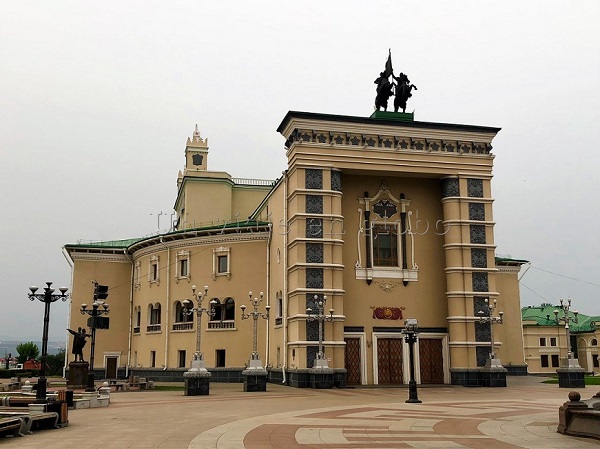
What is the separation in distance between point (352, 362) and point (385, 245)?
22.4 ft

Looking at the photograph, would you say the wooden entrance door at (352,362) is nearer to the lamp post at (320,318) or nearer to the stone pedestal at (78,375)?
the lamp post at (320,318)

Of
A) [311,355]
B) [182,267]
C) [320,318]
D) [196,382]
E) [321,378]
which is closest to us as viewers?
[196,382]

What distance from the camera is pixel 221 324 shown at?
135 feet

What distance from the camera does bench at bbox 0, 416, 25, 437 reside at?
46.4 ft

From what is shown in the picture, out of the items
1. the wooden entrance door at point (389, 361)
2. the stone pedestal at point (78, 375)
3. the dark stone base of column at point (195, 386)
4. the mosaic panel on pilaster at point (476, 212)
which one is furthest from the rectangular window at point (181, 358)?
the mosaic panel on pilaster at point (476, 212)

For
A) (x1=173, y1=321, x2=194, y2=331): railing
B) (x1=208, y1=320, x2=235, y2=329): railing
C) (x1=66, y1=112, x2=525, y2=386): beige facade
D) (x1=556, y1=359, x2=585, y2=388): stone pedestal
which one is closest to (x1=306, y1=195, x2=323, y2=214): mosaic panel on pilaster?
(x1=66, y1=112, x2=525, y2=386): beige facade

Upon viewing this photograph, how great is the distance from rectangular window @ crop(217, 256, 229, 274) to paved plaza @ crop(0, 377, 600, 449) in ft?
47.7

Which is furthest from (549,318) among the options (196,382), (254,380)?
(196,382)

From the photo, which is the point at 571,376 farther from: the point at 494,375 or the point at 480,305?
the point at 480,305

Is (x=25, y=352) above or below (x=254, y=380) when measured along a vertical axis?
above

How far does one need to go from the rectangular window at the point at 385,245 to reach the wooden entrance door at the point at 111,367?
851 inches

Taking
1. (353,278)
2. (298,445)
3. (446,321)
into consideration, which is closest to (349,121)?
(353,278)

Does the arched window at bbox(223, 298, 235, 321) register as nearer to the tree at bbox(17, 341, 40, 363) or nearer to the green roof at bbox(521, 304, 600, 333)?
the tree at bbox(17, 341, 40, 363)

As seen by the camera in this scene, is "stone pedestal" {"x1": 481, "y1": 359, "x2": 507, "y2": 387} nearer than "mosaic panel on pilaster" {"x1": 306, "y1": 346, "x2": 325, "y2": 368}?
No
